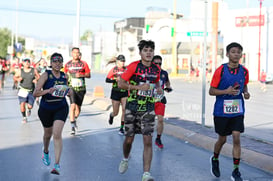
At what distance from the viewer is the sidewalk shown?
8.13 meters

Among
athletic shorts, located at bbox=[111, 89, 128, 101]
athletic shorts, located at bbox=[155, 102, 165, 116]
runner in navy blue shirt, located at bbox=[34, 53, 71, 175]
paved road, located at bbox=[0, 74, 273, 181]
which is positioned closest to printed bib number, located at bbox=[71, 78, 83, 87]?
athletic shorts, located at bbox=[111, 89, 128, 101]

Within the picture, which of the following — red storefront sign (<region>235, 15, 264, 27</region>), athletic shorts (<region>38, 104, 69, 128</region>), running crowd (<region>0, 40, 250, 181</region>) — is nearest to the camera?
running crowd (<region>0, 40, 250, 181</region>)

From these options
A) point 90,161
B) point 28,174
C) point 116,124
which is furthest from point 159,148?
point 116,124

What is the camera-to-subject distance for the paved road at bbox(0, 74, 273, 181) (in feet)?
23.9

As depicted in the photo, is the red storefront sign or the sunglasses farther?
the red storefront sign

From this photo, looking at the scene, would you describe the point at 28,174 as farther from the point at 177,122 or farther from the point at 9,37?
the point at 9,37

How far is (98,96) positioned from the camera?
23.1m

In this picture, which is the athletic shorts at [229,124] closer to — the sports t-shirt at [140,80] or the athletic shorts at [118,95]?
the sports t-shirt at [140,80]

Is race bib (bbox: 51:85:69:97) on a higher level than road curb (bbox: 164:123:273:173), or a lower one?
higher

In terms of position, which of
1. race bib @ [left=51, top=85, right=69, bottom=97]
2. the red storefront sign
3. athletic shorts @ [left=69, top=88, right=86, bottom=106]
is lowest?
athletic shorts @ [left=69, top=88, right=86, bottom=106]

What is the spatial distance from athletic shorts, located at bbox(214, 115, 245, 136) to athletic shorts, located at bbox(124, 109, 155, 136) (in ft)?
3.14

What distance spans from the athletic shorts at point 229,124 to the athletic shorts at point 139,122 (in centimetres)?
96

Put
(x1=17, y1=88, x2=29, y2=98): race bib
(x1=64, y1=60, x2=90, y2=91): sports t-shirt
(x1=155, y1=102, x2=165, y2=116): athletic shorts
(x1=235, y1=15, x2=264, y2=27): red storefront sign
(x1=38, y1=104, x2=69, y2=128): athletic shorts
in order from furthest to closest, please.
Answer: (x1=235, y1=15, x2=264, y2=27): red storefront sign
(x1=17, y1=88, x2=29, y2=98): race bib
(x1=64, y1=60, x2=90, y2=91): sports t-shirt
(x1=155, y1=102, x2=165, y2=116): athletic shorts
(x1=38, y1=104, x2=69, y2=128): athletic shorts

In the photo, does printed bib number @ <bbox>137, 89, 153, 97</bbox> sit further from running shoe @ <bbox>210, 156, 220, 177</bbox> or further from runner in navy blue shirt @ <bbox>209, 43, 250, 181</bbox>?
running shoe @ <bbox>210, 156, 220, 177</bbox>
